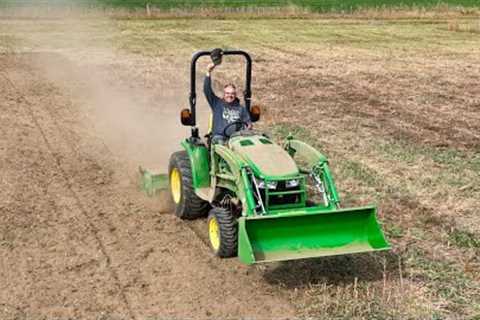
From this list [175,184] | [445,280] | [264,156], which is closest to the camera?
[445,280]

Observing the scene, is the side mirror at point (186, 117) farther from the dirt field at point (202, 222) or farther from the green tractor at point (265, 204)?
the dirt field at point (202, 222)

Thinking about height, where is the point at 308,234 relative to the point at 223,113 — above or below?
below

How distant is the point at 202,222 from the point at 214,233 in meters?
1.05

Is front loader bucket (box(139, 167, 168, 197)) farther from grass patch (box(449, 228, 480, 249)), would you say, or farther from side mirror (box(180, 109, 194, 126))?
grass patch (box(449, 228, 480, 249))

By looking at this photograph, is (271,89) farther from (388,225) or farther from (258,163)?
(258,163)

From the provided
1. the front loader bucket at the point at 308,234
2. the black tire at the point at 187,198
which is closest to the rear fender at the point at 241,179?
the front loader bucket at the point at 308,234

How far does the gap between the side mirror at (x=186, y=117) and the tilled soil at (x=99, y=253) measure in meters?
1.19

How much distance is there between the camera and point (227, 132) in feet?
26.4

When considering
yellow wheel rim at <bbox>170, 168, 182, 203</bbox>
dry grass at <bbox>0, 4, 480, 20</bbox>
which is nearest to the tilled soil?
yellow wheel rim at <bbox>170, 168, 182, 203</bbox>

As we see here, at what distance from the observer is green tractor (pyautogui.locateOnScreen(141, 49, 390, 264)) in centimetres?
653

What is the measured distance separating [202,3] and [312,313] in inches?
1503

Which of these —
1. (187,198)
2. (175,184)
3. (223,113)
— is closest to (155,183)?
(175,184)

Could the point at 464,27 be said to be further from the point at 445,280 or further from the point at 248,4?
the point at 445,280

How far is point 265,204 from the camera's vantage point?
6961 millimetres
